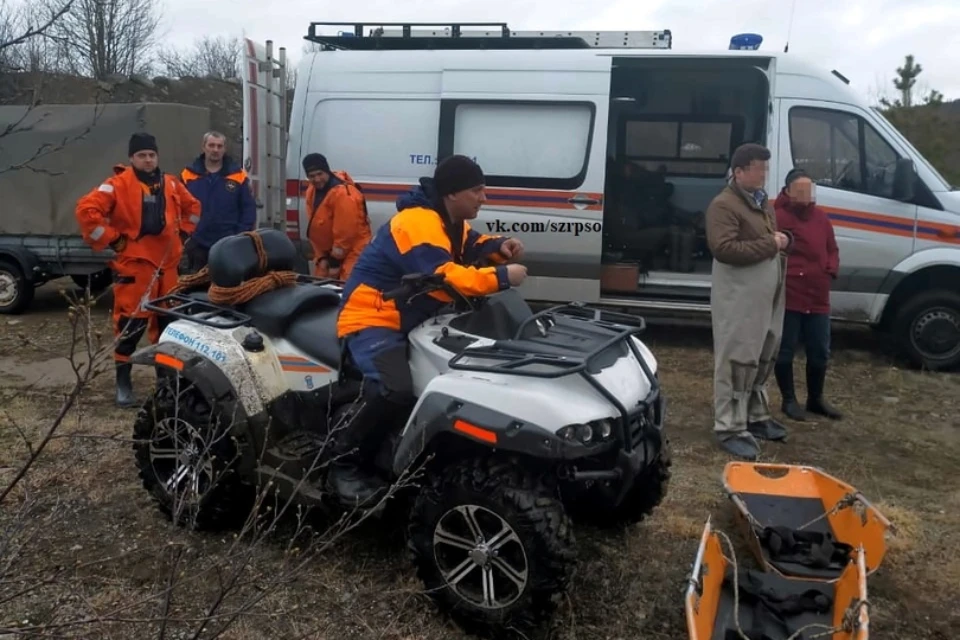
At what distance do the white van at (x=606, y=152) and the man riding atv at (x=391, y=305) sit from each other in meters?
4.05

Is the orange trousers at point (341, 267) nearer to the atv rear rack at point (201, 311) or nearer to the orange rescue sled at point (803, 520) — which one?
the atv rear rack at point (201, 311)

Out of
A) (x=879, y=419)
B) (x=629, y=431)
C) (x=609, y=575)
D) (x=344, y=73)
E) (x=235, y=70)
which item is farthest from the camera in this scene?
(x=235, y=70)

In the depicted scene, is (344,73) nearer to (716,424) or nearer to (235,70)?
(716,424)

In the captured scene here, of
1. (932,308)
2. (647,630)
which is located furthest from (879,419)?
(647,630)

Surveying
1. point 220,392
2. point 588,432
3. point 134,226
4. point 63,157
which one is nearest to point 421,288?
point 588,432

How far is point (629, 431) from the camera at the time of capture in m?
3.05

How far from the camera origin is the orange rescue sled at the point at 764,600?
3.07m

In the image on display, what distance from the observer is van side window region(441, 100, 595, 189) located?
7375 millimetres

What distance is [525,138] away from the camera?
7.46 metres

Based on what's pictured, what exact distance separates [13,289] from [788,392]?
7632mm

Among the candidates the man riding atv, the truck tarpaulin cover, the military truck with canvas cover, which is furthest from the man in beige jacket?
the truck tarpaulin cover

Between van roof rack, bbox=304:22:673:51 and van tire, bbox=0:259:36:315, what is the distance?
13.1ft

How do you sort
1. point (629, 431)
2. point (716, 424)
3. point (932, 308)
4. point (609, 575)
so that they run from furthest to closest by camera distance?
point (932, 308) < point (716, 424) < point (609, 575) < point (629, 431)

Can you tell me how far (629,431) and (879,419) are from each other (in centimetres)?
366
